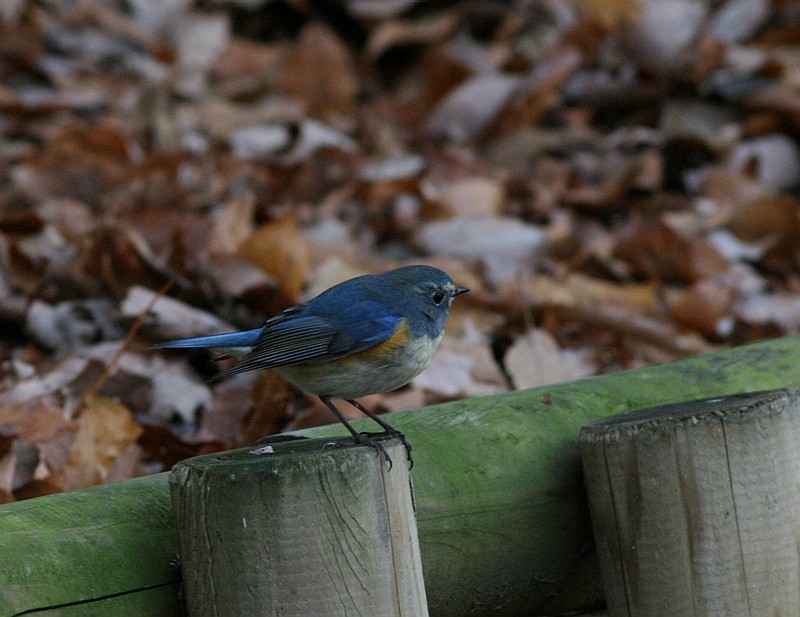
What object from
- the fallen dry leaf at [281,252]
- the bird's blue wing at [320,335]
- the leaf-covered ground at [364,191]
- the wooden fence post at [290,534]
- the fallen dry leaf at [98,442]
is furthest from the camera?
the fallen dry leaf at [281,252]

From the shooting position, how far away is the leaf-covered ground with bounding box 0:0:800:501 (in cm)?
392

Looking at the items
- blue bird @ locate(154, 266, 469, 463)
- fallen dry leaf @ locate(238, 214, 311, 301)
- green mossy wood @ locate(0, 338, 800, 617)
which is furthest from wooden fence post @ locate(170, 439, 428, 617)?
fallen dry leaf @ locate(238, 214, 311, 301)

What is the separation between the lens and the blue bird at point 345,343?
2.64 meters

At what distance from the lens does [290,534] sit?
2.02 metres

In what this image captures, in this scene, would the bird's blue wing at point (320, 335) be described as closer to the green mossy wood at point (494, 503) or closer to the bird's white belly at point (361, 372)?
the bird's white belly at point (361, 372)

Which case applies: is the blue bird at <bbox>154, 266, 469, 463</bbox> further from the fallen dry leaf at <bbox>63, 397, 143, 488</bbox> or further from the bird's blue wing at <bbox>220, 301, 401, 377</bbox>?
the fallen dry leaf at <bbox>63, 397, 143, 488</bbox>

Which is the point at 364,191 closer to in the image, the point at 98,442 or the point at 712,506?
the point at 98,442

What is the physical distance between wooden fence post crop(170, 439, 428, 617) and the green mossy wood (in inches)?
7.4

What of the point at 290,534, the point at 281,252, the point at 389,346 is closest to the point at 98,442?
the point at 389,346

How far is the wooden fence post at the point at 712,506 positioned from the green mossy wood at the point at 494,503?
25 cm

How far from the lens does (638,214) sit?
21.4 feet

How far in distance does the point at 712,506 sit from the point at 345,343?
0.92 metres

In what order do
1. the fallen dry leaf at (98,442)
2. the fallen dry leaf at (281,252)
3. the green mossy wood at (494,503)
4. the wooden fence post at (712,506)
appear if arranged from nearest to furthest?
1. the green mossy wood at (494,503)
2. the wooden fence post at (712,506)
3. the fallen dry leaf at (98,442)
4. the fallen dry leaf at (281,252)

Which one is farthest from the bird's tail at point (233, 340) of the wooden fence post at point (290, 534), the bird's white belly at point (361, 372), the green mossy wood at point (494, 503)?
the wooden fence post at point (290, 534)
